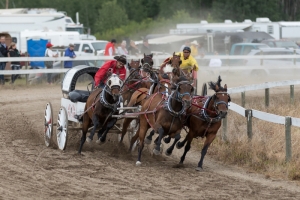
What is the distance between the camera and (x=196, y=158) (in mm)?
13055

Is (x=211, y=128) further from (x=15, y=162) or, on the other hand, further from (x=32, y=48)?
(x=32, y=48)

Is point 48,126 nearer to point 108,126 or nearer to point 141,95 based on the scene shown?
point 108,126

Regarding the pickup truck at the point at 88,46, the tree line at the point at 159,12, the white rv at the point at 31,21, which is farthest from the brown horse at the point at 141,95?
the tree line at the point at 159,12

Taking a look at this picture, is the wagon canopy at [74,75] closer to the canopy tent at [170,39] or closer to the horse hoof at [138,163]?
the horse hoof at [138,163]

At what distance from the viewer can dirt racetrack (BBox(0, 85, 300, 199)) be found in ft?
30.2

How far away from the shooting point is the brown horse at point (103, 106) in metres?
12.0

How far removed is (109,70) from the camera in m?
13.1

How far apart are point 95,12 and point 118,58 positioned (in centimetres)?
6034

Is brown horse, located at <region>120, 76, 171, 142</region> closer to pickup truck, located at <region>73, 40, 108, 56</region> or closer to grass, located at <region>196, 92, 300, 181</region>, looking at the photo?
grass, located at <region>196, 92, 300, 181</region>

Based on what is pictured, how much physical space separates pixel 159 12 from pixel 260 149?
60007 mm

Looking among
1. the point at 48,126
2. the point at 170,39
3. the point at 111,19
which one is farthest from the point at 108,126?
the point at 111,19

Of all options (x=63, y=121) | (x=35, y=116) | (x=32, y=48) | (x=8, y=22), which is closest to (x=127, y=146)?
(x=63, y=121)

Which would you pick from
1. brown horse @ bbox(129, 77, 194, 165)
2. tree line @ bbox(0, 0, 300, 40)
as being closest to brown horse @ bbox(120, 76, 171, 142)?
brown horse @ bbox(129, 77, 194, 165)

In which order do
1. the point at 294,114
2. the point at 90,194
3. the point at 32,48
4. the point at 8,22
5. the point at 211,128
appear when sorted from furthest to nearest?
the point at 8,22 < the point at 32,48 < the point at 294,114 < the point at 211,128 < the point at 90,194
